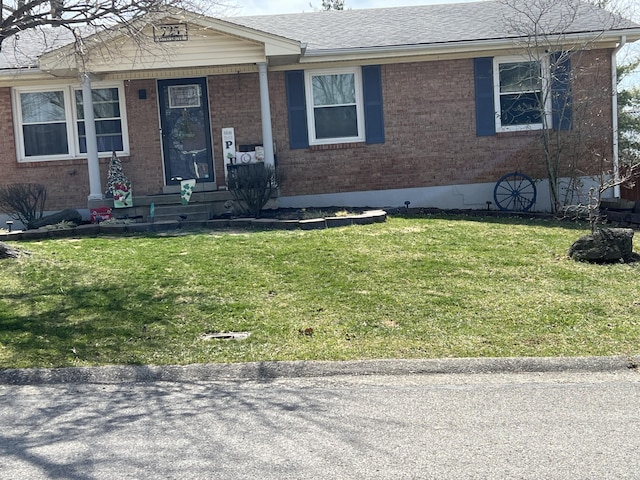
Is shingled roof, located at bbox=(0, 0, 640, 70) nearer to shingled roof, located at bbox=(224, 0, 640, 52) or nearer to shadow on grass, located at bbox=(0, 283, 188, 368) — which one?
shingled roof, located at bbox=(224, 0, 640, 52)

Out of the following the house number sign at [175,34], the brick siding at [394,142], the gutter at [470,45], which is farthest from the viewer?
the brick siding at [394,142]

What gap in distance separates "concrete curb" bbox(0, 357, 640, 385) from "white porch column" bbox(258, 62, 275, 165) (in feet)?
27.9

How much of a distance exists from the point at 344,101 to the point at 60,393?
11.0 meters

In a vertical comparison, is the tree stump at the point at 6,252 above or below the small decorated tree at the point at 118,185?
below

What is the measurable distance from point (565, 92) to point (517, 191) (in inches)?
88.9

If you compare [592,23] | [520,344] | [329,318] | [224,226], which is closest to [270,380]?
[329,318]

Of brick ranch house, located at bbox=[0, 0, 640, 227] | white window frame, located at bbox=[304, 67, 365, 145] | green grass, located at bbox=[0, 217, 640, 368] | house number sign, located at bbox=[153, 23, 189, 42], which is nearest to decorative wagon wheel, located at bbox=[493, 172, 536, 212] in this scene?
brick ranch house, located at bbox=[0, 0, 640, 227]

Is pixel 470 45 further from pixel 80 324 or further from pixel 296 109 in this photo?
pixel 80 324

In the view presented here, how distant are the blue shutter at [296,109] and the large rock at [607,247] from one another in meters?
7.32

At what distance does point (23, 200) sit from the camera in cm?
1420

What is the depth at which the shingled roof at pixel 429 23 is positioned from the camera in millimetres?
15430

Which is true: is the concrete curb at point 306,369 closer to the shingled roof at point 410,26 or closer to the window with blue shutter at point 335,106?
the shingled roof at point 410,26

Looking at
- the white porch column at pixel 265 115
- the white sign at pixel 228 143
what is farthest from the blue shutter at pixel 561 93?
the white sign at pixel 228 143

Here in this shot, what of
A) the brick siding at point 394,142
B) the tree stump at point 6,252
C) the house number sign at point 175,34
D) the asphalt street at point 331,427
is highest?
the house number sign at point 175,34
